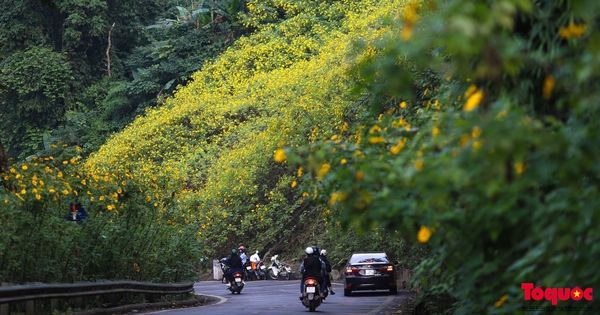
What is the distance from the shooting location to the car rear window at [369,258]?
28.8 meters

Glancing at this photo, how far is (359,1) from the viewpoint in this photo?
47719 millimetres

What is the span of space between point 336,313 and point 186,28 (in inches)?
1604

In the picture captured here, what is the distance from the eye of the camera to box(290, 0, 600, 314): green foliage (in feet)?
17.1

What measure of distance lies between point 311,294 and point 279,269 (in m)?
22.4

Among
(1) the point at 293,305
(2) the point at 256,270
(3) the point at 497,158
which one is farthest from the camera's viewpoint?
(2) the point at 256,270

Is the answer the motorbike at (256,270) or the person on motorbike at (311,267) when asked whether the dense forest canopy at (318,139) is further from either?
the person on motorbike at (311,267)

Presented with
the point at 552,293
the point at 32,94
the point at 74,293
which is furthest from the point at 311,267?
the point at 32,94

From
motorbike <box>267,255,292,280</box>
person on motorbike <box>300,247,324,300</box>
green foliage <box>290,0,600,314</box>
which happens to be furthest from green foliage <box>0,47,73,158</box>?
green foliage <box>290,0,600,314</box>

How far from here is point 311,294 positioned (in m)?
22.0

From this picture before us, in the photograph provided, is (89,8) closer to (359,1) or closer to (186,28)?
(186,28)

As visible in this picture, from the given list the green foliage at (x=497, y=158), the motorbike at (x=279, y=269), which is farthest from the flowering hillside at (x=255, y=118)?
the green foliage at (x=497, y=158)

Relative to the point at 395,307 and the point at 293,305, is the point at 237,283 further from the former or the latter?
the point at 395,307

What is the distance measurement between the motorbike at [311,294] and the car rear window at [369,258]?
246 inches

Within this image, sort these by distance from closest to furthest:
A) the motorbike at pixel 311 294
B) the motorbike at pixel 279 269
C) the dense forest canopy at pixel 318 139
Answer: the dense forest canopy at pixel 318 139
the motorbike at pixel 311 294
the motorbike at pixel 279 269
